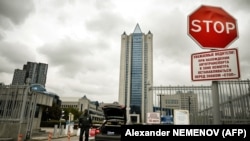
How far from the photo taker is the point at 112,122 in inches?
519

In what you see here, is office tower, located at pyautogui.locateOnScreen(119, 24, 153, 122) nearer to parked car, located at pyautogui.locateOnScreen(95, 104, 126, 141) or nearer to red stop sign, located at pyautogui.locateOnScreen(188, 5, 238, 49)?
parked car, located at pyautogui.locateOnScreen(95, 104, 126, 141)

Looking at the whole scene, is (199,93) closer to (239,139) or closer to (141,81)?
(239,139)

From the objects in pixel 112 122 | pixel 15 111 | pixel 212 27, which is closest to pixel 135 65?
pixel 112 122

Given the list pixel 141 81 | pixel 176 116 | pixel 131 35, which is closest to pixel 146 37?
pixel 131 35

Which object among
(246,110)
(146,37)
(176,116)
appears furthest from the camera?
(146,37)

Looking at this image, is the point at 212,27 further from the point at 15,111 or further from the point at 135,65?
the point at 135,65

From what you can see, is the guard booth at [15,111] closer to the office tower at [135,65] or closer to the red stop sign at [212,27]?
the red stop sign at [212,27]

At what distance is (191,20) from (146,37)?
158m

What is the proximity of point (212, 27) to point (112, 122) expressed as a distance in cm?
1052

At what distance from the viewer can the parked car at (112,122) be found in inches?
478

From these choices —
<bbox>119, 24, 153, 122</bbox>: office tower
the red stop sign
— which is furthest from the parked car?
<bbox>119, 24, 153, 122</bbox>: office tower

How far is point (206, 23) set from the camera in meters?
3.87

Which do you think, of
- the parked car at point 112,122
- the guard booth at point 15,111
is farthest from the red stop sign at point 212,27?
the guard booth at point 15,111

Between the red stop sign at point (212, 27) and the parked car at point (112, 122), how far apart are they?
908 centimetres
